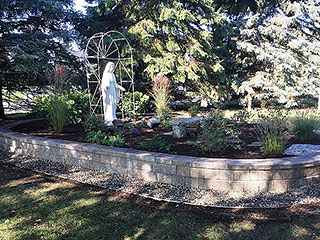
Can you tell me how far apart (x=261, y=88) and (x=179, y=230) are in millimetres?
11466

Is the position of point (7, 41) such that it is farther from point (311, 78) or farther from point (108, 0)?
Answer: point (311, 78)

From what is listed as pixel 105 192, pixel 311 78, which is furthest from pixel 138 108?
pixel 311 78

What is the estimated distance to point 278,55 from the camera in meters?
11.5

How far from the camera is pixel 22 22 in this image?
30.5ft

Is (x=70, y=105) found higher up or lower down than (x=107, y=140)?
higher up

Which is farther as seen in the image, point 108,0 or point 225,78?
point 225,78

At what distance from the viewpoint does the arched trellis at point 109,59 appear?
298 inches

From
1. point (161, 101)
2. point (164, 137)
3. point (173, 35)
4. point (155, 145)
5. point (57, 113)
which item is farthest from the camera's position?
point (173, 35)

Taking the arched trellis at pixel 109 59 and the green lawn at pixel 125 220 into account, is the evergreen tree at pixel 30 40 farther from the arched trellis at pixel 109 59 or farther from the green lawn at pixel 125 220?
the green lawn at pixel 125 220

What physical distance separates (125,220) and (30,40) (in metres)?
7.18

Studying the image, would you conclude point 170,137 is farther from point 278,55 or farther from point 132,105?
point 278,55

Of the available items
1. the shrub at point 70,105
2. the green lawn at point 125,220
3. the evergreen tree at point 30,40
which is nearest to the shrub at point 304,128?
the green lawn at point 125,220

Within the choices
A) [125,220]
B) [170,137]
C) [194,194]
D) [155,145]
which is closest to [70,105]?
[170,137]

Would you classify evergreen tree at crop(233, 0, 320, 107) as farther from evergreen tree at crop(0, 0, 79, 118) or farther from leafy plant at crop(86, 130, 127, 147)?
leafy plant at crop(86, 130, 127, 147)
